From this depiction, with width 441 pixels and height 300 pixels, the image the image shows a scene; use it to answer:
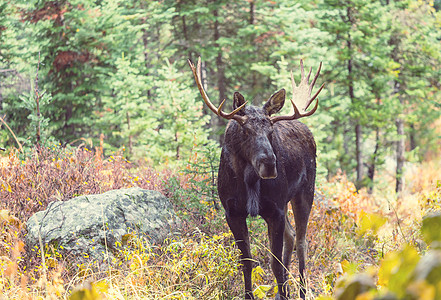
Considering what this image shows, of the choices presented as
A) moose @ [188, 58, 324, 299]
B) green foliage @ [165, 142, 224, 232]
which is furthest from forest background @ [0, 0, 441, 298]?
moose @ [188, 58, 324, 299]

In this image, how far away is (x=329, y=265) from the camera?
588 centimetres

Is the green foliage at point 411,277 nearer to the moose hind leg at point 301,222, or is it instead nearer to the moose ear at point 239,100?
the moose ear at point 239,100

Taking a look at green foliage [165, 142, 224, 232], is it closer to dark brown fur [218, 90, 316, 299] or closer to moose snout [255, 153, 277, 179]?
dark brown fur [218, 90, 316, 299]

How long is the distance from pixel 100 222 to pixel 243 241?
171 cm

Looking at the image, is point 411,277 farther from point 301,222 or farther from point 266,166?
point 301,222

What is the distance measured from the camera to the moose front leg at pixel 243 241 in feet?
14.5

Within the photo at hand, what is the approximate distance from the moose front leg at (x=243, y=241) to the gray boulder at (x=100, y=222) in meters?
1.26

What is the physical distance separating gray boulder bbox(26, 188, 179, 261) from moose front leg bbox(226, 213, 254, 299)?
1261 millimetres

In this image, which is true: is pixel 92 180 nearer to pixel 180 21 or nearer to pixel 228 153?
pixel 228 153

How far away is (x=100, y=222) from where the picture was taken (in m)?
5.07

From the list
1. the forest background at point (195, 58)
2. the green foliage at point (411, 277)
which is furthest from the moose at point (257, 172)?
the forest background at point (195, 58)

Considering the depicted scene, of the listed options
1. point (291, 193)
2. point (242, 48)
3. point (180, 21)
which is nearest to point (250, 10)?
point (242, 48)

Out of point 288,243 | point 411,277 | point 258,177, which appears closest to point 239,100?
point 258,177

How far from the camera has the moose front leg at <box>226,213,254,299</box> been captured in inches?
174
